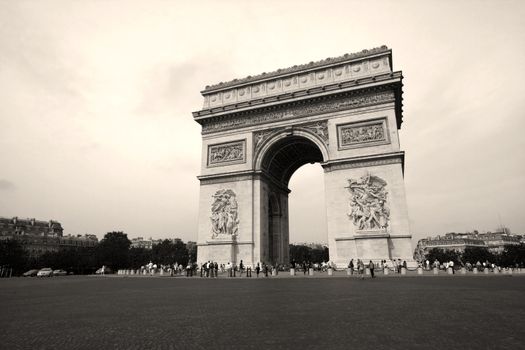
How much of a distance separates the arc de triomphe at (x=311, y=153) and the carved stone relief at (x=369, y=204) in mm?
61

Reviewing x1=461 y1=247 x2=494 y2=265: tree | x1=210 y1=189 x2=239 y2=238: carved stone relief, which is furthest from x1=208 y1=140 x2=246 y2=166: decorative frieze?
x1=461 y1=247 x2=494 y2=265: tree

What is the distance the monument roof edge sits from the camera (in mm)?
25703

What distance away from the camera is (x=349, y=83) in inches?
987

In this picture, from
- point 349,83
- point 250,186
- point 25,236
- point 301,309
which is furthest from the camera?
point 25,236

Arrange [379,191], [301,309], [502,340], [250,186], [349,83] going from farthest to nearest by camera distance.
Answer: [250,186]
[349,83]
[379,191]
[301,309]
[502,340]

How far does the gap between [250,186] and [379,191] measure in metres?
9.08

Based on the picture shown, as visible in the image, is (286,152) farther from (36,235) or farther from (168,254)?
(36,235)

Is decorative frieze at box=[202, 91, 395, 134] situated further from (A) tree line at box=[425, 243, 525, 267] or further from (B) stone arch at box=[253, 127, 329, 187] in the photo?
(A) tree line at box=[425, 243, 525, 267]

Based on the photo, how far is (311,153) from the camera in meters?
31.3

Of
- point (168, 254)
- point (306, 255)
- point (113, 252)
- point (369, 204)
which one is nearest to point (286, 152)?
point (369, 204)

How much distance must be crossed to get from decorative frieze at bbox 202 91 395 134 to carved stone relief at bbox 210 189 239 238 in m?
5.51

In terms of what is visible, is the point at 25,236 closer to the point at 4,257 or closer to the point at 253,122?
the point at 4,257

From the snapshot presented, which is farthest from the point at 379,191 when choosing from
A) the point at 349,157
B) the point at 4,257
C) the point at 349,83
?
the point at 4,257

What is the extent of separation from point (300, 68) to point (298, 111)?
3457mm
